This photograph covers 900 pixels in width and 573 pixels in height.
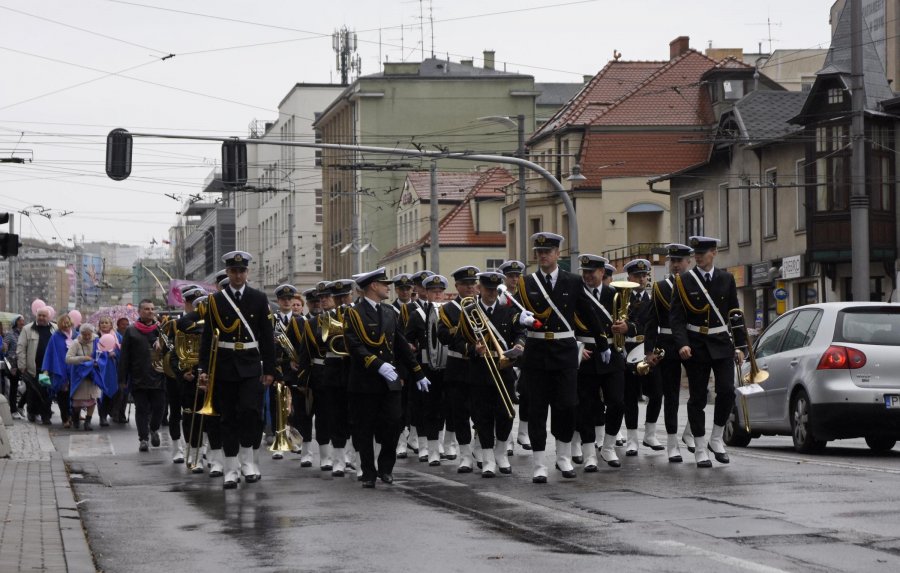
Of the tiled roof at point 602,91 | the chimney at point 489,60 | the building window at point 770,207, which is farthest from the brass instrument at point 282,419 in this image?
the chimney at point 489,60

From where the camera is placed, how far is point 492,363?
1472 cm

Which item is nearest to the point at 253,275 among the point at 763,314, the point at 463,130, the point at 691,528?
the point at 463,130

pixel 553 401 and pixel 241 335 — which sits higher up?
pixel 241 335

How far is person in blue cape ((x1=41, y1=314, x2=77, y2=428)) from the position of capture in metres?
26.2

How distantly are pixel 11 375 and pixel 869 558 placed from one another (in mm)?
23985

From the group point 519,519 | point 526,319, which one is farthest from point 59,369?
point 519,519

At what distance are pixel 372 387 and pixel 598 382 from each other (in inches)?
94.1

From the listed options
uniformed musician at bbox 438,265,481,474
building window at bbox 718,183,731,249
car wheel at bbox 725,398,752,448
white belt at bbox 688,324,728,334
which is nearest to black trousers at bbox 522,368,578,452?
uniformed musician at bbox 438,265,481,474

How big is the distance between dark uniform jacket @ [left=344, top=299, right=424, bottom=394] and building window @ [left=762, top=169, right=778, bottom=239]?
1386 inches

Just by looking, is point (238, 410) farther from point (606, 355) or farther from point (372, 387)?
point (606, 355)

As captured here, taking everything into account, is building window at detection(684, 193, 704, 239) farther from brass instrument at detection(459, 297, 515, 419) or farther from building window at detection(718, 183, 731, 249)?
brass instrument at detection(459, 297, 515, 419)

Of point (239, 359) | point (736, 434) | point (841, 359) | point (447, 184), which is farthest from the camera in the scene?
point (447, 184)

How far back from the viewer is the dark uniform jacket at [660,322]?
49.7 feet

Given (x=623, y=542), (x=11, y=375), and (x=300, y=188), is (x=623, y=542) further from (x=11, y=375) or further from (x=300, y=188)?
(x=300, y=188)
